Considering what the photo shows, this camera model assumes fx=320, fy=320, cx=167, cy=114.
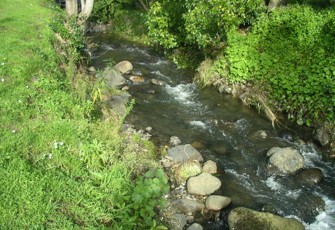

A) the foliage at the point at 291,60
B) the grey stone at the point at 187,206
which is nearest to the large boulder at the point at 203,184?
the grey stone at the point at 187,206

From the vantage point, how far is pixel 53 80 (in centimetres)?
782

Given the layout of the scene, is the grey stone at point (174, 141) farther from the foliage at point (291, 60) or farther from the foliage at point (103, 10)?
the foliage at point (103, 10)

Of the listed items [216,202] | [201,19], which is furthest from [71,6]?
[216,202]

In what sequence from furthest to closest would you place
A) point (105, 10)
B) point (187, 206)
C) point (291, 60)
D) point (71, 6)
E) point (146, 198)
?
point (105, 10)
point (71, 6)
point (291, 60)
point (187, 206)
point (146, 198)

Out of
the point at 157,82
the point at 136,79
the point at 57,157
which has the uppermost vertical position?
the point at 57,157

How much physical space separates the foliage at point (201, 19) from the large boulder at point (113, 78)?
2.81 metres

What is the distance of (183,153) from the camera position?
838 cm

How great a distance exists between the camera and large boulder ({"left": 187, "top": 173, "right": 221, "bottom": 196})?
23.9ft

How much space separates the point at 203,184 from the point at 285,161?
7.73 feet

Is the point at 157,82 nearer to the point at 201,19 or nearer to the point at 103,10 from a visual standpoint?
the point at 201,19

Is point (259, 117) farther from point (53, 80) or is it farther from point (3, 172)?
point (3, 172)

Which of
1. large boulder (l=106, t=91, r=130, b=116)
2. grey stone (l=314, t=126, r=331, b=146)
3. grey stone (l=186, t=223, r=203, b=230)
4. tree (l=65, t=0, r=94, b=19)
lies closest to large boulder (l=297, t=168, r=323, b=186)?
grey stone (l=314, t=126, r=331, b=146)

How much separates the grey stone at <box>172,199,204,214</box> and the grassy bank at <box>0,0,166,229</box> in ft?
3.46

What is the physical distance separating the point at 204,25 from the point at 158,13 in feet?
11.8
